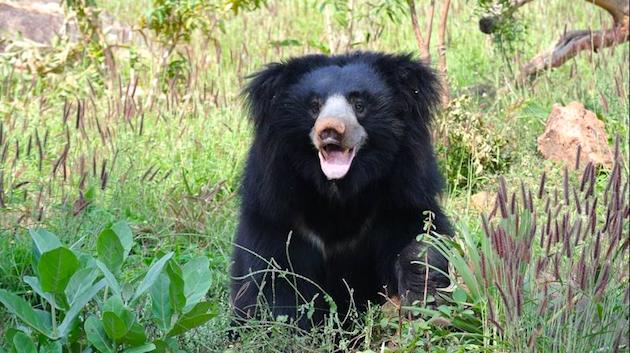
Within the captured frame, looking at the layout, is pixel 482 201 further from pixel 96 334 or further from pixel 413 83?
pixel 96 334

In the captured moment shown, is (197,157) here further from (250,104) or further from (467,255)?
(467,255)

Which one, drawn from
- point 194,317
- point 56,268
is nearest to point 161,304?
point 194,317

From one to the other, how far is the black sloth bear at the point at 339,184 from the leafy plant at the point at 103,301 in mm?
750

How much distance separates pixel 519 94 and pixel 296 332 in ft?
11.3

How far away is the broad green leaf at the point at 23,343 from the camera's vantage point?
365cm

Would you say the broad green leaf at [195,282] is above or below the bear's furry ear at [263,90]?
below

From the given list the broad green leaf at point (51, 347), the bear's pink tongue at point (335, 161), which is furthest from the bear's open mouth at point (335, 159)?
the broad green leaf at point (51, 347)

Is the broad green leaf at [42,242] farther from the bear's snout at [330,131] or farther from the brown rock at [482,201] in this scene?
the brown rock at [482,201]

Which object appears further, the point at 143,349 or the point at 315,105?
the point at 315,105

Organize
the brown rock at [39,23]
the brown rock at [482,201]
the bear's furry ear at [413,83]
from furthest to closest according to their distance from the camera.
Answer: the brown rock at [39,23], the brown rock at [482,201], the bear's furry ear at [413,83]

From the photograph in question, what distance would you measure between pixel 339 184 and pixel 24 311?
1422mm

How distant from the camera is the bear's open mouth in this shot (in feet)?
14.9

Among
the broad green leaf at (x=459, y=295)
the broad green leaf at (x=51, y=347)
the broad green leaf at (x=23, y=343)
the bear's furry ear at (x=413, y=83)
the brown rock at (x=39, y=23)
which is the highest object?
the bear's furry ear at (x=413, y=83)

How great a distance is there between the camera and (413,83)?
481 cm
